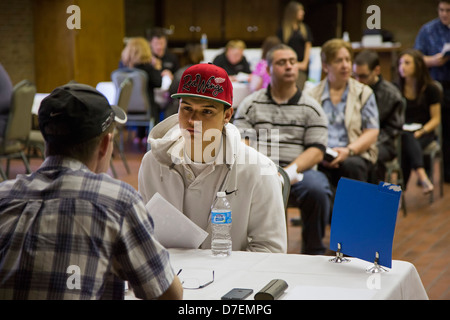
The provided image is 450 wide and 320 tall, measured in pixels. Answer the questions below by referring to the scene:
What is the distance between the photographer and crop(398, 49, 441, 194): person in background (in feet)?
18.7

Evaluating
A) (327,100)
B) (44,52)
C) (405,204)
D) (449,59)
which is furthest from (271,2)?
(327,100)

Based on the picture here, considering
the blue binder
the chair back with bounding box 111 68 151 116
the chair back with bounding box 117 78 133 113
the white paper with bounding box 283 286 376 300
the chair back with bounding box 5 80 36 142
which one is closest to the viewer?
the white paper with bounding box 283 286 376 300

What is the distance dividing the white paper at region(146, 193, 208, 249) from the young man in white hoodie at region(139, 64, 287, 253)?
133mm

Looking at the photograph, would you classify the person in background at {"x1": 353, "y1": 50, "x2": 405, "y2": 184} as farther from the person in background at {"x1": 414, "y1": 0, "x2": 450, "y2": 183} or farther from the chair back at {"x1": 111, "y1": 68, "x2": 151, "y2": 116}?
the chair back at {"x1": 111, "y1": 68, "x2": 151, "y2": 116}

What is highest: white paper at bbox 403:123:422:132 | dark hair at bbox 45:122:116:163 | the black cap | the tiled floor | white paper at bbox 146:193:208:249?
the black cap

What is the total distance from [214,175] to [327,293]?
75 centimetres

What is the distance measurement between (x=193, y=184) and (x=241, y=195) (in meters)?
0.18

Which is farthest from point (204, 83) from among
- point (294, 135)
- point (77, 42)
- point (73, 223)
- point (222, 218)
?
point (77, 42)

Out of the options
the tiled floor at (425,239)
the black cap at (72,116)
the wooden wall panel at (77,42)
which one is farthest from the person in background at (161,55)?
the black cap at (72,116)

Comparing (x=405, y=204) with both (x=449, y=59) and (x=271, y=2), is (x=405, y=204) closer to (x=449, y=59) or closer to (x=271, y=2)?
(x=449, y=59)

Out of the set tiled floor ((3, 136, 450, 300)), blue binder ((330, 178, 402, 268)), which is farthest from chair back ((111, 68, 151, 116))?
blue binder ((330, 178, 402, 268))

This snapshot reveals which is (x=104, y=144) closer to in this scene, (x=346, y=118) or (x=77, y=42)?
(x=346, y=118)

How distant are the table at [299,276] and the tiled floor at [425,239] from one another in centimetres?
171

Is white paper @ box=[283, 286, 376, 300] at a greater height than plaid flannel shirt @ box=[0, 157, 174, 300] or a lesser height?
lesser
